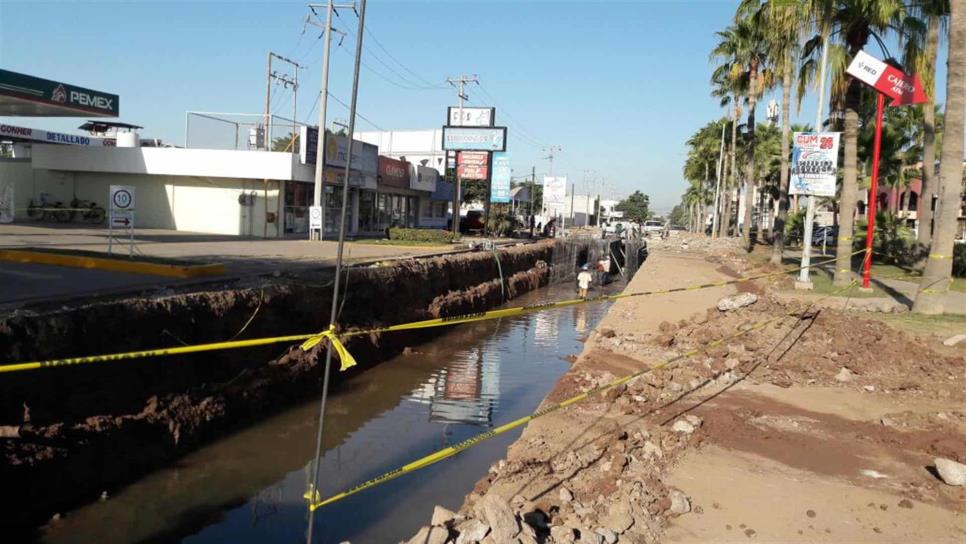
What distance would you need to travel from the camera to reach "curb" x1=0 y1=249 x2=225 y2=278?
517 inches

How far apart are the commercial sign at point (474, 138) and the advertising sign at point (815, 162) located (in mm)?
24552

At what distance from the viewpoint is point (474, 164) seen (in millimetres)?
42812

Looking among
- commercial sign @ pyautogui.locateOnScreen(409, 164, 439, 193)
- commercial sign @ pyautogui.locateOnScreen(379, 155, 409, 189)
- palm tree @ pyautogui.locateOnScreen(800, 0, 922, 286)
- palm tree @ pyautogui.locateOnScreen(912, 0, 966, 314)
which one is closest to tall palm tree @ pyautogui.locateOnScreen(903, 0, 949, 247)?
palm tree @ pyautogui.locateOnScreen(800, 0, 922, 286)

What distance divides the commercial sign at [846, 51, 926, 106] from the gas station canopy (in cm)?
2432

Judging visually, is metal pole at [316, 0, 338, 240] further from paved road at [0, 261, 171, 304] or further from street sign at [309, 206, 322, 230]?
paved road at [0, 261, 171, 304]

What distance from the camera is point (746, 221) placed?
129ft

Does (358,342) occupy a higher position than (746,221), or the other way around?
(746,221)

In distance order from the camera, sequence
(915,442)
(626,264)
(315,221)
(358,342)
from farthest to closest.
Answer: (626,264) → (315,221) → (358,342) → (915,442)

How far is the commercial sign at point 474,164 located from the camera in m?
42.6

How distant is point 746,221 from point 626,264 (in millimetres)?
7257

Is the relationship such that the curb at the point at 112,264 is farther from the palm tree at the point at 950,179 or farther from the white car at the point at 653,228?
the white car at the point at 653,228

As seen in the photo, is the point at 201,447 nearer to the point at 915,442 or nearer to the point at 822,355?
the point at 915,442

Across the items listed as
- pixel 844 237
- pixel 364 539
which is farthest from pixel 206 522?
pixel 844 237

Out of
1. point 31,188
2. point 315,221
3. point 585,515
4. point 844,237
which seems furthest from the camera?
point 31,188
